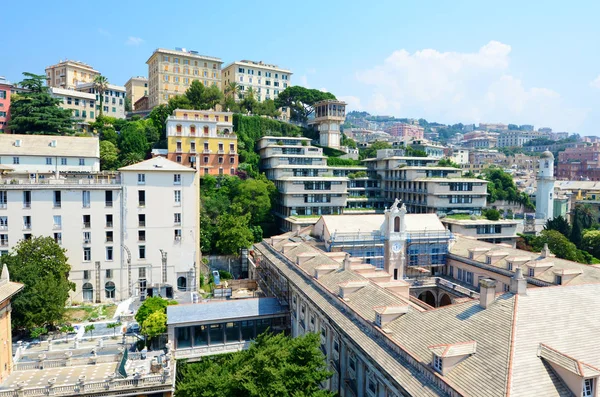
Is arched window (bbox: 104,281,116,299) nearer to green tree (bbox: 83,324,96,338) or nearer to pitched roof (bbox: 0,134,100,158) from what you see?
green tree (bbox: 83,324,96,338)

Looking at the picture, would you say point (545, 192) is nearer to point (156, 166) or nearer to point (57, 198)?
point (156, 166)

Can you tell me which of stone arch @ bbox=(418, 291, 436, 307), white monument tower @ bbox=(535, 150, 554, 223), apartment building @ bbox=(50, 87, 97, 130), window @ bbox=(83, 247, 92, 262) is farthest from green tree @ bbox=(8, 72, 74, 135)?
white monument tower @ bbox=(535, 150, 554, 223)

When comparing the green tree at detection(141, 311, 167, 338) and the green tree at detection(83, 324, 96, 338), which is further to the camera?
the green tree at detection(83, 324, 96, 338)

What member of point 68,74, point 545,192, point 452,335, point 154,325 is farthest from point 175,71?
point 452,335

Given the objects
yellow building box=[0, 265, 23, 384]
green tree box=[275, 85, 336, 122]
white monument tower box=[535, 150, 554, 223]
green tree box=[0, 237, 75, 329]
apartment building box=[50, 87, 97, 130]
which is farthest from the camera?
green tree box=[275, 85, 336, 122]

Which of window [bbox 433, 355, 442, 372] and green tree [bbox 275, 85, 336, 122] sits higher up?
green tree [bbox 275, 85, 336, 122]

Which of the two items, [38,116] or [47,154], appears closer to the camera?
[47,154]

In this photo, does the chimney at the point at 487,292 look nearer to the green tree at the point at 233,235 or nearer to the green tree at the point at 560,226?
the green tree at the point at 233,235
